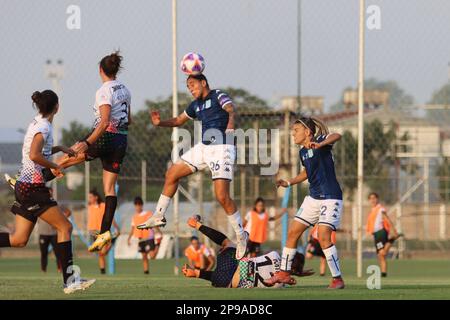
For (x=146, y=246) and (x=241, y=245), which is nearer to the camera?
(x=241, y=245)

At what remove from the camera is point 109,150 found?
49.7 feet

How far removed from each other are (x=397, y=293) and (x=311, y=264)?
19149mm

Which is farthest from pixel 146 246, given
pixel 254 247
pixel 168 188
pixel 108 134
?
pixel 108 134

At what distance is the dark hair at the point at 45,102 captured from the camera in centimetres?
1318

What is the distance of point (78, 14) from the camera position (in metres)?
24.8

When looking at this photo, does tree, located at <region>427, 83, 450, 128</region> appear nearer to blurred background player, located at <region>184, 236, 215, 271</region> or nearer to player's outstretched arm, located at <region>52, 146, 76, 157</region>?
blurred background player, located at <region>184, 236, 215, 271</region>

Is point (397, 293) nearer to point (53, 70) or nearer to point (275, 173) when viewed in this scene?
point (53, 70)

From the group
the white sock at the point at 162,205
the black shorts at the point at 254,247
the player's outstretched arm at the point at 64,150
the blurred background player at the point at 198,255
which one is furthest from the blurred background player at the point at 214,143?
the black shorts at the point at 254,247

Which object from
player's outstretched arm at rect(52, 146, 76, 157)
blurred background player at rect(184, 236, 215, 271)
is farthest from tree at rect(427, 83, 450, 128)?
player's outstretched arm at rect(52, 146, 76, 157)

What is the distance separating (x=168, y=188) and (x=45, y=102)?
346cm

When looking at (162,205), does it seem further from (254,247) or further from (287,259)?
(254,247)

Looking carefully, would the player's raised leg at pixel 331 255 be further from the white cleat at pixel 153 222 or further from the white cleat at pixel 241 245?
the white cleat at pixel 153 222

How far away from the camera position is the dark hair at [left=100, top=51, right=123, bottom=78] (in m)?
14.9
